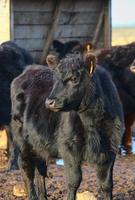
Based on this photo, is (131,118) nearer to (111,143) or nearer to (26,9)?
(26,9)

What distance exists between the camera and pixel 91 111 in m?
7.46

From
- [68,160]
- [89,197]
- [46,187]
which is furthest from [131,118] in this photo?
[68,160]

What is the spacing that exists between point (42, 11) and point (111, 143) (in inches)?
313

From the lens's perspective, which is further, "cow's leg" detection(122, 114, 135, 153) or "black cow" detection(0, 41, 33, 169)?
"cow's leg" detection(122, 114, 135, 153)

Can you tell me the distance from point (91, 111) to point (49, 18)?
319 inches

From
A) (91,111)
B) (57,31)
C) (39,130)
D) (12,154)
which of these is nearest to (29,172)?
(39,130)

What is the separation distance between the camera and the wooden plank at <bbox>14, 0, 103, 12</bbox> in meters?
14.6

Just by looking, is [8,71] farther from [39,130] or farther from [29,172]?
[39,130]

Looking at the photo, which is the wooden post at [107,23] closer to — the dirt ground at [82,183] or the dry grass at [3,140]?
the dry grass at [3,140]

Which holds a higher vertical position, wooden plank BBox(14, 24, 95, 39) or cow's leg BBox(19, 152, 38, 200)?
wooden plank BBox(14, 24, 95, 39)

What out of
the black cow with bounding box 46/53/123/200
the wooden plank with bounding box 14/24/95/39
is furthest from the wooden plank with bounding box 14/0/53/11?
the black cow with bounding box 46/53/123/200

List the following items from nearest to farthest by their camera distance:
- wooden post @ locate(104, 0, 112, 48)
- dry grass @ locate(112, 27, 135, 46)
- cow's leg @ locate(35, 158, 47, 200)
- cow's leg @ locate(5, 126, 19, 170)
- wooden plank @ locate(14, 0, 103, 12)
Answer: cow's leg @ locate(35, 158, 47, 200) → cow's leg @ locate(5, 126, 19, 170) → wooden plank @ locate(14, 0, 103, 12) → wooden post @ locate(104, 0, 112, 48) → dry grass @ locate(112, 27, 135, 46)

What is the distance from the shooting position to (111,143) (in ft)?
24.8

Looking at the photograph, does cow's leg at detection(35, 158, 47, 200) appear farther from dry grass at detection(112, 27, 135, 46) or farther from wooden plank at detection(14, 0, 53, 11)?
dry grass at detection(112, 27, 135, 46)
